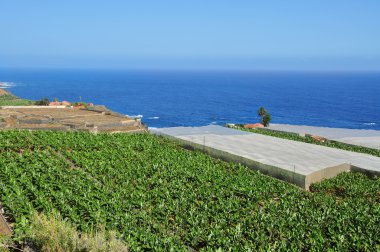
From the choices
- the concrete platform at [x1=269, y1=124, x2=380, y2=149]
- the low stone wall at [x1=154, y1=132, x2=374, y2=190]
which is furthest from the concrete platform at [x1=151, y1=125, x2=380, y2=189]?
the concrete platform at [x1=269, y1=124, x2=380, y2=149]

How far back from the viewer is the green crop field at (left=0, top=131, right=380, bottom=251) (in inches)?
598

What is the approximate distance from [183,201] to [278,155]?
461 inches

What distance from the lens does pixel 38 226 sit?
1335cm

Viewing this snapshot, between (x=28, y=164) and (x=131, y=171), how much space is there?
6.23 metres

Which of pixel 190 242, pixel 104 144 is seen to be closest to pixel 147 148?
pixel 104 144

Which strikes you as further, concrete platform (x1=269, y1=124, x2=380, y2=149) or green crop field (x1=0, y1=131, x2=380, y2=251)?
concrete platform (x1=269, y1=124, x2=380, y2=149)

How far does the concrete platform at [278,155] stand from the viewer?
2477 centimetres

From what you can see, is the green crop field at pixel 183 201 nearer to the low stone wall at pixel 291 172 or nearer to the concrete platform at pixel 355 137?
the low stone wall at pixel 291 172

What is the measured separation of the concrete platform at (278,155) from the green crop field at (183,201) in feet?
2.99

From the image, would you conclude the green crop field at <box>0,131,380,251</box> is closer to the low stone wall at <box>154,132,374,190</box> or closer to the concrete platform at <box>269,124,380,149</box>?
the low stone wall at <box>154,132,374,190</box>

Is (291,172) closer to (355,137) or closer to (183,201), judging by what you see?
(183,201)

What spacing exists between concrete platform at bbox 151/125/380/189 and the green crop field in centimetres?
91

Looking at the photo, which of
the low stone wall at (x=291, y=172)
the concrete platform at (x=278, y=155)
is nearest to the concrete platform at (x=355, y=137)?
the concrete platform at (x=278, y=155)

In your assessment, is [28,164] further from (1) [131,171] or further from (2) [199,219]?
(2) [199,219]
